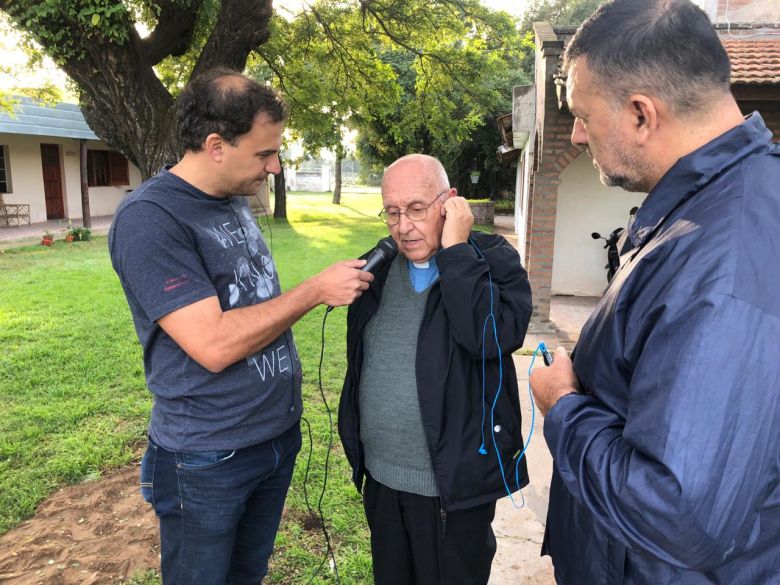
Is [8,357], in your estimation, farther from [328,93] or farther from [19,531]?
[328,93]

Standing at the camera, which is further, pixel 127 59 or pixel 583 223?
pixel 583 223

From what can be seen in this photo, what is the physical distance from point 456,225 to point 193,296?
91 centimetres

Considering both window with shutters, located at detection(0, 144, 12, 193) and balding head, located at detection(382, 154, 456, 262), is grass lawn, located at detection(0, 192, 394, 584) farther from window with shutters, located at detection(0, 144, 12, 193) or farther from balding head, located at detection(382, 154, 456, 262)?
window with shutters, located at detection(0, 144, 12, 193)

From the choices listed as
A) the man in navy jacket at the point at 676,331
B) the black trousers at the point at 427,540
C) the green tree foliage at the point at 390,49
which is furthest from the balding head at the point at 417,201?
the green tree foliage at the point at 390,49

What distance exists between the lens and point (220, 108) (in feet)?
6.33

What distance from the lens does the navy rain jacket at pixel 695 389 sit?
36.6 inches

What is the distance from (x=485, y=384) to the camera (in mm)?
2045

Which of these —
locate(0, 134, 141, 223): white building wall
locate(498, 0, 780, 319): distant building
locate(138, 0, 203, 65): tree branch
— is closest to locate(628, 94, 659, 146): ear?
locate(498, 0, 780, 319): distant building

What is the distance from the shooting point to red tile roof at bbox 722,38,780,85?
634 cm

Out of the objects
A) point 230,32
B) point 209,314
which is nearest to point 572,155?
point 230,32

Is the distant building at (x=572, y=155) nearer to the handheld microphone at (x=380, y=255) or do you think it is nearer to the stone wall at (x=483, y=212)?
the handheld microphone at (x=380, y=255)

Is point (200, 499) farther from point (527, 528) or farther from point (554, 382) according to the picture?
point (527, 528)

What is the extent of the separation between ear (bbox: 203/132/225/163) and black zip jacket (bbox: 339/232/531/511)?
85 cm

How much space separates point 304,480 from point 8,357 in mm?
4390
